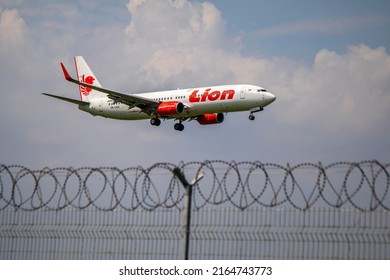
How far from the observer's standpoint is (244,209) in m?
22.2

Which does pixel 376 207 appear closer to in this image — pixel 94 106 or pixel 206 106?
pixel 206 106

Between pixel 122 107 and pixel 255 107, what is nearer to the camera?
pixel 255 107

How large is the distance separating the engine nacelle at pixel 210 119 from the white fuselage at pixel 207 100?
2507 mm

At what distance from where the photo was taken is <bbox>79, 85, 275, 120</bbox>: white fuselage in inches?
2820

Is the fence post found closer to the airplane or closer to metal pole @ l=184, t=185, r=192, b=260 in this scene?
metal pole @ l=184, t=185, r=192, b=260

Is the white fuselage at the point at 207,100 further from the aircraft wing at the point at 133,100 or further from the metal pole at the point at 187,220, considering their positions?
the metal pole at the point at 187,220

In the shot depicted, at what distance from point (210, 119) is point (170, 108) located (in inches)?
190

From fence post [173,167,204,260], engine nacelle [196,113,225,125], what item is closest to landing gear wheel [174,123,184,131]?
engine nacelle [196,113,225,125]

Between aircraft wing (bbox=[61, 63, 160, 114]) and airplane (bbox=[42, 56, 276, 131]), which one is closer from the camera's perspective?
airplane (bbox=[42, 56, 276, 131])

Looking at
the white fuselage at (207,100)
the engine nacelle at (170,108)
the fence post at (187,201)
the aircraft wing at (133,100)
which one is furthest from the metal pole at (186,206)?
the aircraft wing at (133,100)

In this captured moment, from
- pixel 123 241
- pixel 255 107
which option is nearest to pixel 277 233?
pixel 123 241

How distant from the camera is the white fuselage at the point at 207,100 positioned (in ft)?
235

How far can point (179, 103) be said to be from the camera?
76.6 meters
